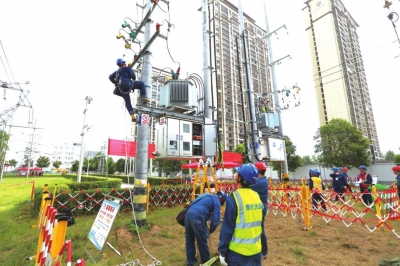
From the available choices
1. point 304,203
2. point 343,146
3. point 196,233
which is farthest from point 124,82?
point 343,146

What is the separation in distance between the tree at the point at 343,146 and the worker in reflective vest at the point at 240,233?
3571cm

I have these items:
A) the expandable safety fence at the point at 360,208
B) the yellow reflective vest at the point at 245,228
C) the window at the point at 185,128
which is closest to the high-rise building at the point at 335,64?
the expandable safety fence at the point at 360,208

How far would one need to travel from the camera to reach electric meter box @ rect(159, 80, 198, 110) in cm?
831

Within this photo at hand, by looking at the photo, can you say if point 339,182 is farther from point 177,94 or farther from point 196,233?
point 196,233

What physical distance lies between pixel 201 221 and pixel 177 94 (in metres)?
5.61

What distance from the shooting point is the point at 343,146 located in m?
31.7

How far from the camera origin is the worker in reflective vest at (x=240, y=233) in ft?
8.02

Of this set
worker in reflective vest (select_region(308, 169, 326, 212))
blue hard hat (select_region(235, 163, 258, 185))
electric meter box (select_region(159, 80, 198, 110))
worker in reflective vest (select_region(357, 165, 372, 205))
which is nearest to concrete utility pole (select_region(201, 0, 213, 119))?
electric meter box (select_region(159, 80, 198, 110))

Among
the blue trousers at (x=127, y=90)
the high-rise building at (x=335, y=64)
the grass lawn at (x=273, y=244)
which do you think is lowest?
the grass lawn at (x=273, y=244)

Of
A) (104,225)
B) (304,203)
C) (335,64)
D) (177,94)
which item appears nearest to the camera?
(104,225)

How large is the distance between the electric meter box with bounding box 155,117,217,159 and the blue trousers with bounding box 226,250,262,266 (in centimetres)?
574

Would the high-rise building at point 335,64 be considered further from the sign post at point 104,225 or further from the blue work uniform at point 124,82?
the sign post at point 104,225

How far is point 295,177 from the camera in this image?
44438 mm

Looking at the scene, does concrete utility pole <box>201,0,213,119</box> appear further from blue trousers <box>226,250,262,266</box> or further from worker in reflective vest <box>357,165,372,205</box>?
worker in reflective vest <box>357,165,372,205</box>
